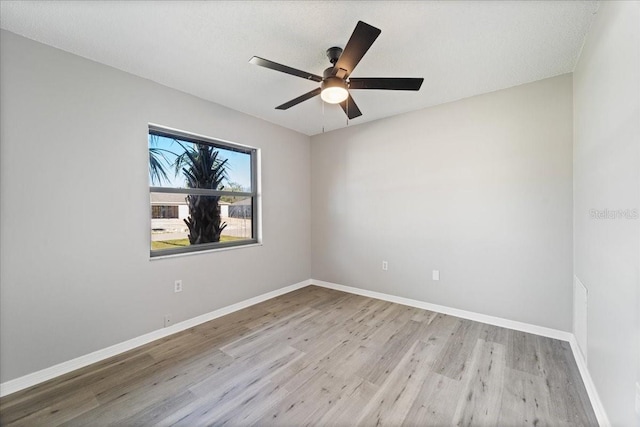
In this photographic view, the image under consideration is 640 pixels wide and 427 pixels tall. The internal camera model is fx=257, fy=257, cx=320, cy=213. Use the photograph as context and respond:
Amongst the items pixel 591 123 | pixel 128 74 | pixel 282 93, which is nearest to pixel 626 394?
pixel 591 123

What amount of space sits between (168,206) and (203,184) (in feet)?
1.54

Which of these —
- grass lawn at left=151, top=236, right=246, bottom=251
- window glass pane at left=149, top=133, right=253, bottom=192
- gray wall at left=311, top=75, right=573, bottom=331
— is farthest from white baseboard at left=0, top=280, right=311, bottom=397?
gray wall at left=311, top=75, right=573, bottom=331

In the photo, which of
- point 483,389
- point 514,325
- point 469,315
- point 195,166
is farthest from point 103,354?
point 514,325

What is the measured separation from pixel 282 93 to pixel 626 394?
10.6 feet

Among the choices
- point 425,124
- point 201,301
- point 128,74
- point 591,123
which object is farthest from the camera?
point 425,124

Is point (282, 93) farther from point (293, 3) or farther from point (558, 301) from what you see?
point (558, 301)

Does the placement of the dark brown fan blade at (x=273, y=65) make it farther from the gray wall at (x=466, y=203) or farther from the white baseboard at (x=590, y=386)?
the white baseboard at (x=590, y=386)

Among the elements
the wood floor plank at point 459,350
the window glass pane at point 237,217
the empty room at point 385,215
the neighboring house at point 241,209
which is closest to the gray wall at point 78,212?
the empty room at point 385,215

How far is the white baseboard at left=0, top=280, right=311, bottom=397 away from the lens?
1.80 m

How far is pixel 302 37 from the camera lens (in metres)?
1.88

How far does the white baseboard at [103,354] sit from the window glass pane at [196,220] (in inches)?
32.2

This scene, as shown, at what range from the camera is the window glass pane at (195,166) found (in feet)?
8.73

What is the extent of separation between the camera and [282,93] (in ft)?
9.05

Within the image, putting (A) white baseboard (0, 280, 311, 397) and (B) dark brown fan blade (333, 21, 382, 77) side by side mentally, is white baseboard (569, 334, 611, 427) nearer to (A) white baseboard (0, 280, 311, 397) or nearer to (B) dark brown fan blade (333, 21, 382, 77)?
(B) dark brown fan blade (333, 21, 382, 77)
